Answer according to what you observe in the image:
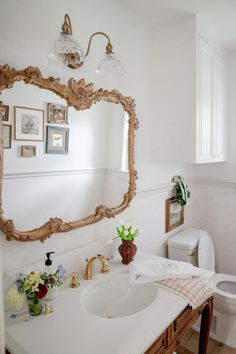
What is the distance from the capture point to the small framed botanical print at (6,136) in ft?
3.60

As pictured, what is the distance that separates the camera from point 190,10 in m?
1.77

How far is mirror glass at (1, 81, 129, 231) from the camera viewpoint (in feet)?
3.76

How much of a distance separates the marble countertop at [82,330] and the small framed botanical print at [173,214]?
3.77 feet

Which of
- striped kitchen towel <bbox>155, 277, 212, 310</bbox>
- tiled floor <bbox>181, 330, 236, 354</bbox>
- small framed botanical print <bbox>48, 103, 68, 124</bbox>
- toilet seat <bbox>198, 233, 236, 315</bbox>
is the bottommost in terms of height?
tiled floor <bbox>181, 330, 236, 354</bbox>

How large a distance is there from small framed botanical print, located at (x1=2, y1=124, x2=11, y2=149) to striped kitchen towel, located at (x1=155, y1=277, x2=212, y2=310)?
3.30 feet

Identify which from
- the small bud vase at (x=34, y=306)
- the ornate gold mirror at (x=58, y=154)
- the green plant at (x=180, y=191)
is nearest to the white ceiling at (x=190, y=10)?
the ornate gold mirror at (x=58, y=154)

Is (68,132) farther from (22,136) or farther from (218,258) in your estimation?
(218,258)

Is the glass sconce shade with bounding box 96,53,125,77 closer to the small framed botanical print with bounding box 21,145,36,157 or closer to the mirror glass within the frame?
the mirror glass

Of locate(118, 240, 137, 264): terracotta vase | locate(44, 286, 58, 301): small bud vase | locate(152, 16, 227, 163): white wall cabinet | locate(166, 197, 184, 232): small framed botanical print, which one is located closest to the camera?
locate(44, 286, 58, 301): small bud vase

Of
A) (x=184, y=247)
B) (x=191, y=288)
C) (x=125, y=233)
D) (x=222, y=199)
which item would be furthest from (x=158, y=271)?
(x=222, y=199)

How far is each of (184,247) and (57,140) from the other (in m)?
1.46

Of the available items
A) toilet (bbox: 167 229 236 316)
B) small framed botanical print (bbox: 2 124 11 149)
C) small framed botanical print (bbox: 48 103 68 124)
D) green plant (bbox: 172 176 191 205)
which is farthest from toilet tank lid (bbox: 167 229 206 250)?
small framed botanical print (bbox: 2 124 11 149)

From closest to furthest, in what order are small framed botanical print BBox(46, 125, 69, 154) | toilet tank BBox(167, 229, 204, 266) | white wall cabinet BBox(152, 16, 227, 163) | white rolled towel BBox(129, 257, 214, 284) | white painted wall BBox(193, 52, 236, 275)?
small framed botanical print BBox(46, 125, 69, 154) → white rolled towel BBox(129, 257, 214, 284) → white wall cabinet BBox(152, 16, 227, 163) → toilet tank BBox(167, 229, 204, 266) → white painted wall BBox(193, 52, 236, 275)

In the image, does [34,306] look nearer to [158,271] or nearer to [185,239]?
[158,271]
